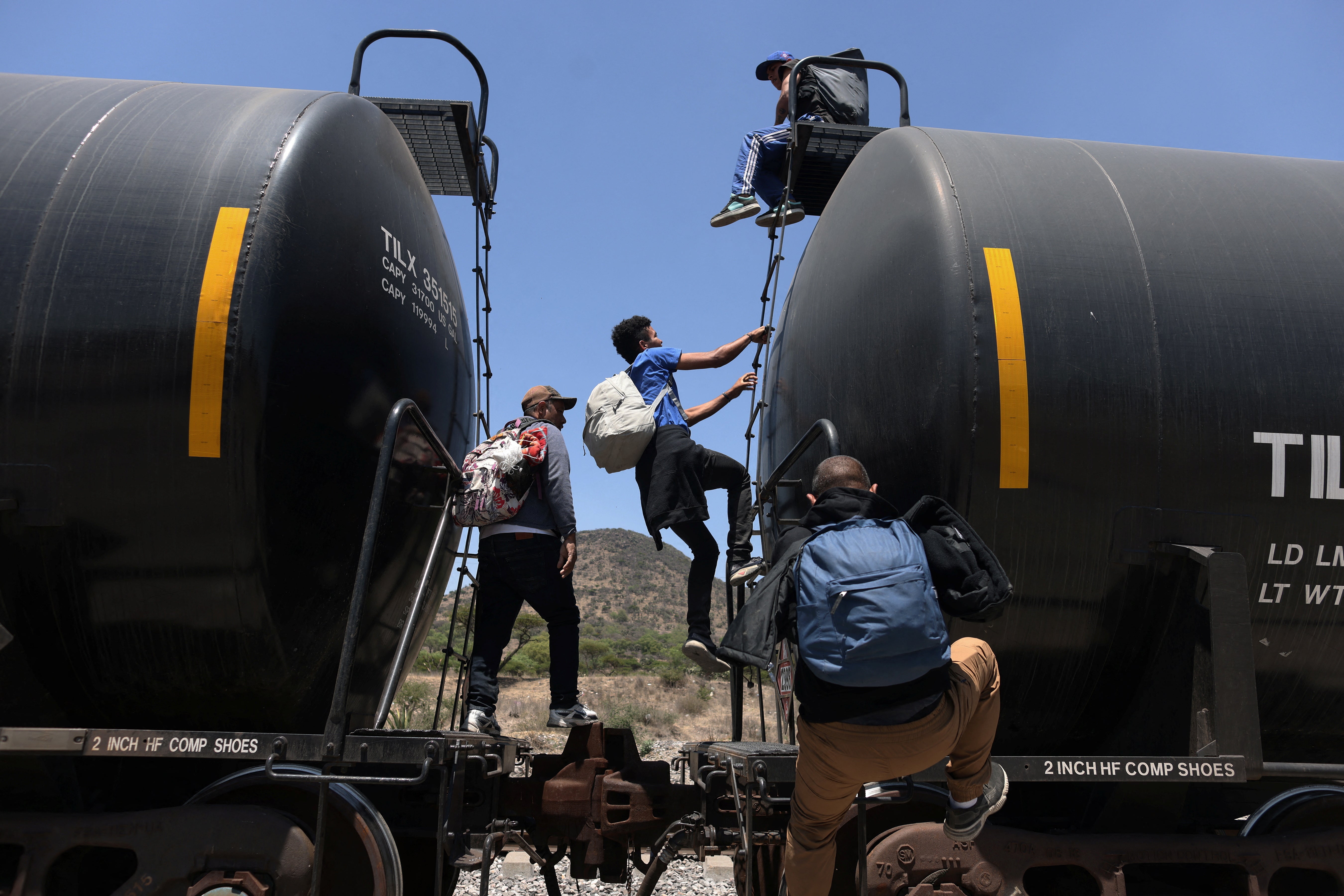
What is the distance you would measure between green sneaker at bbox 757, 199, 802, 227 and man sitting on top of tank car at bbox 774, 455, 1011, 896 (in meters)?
3.58

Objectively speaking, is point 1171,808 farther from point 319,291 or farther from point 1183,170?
point 319,291

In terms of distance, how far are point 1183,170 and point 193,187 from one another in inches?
165

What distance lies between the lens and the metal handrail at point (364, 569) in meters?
3.10

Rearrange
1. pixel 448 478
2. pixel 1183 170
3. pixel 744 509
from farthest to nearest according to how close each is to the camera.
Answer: pixel 744 509
pixel 448 478
pixel 1183 170

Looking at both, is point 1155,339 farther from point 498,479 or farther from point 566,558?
point 498,479

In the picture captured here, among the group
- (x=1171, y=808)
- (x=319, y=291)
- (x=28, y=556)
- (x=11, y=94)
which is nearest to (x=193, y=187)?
(x=319, y=291)

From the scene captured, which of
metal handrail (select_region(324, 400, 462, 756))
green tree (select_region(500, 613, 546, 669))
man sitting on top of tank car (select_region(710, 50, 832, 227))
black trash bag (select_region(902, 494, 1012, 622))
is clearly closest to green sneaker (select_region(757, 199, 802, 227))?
man sitting on top of tank car (select_region(710, 50, 832, 227))

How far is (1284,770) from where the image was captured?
127 inches

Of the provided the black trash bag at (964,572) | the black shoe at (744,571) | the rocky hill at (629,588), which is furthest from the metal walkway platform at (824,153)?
the rocky hill at (629,588)

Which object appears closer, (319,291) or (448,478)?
(319,291)

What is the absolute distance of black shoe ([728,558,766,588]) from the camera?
4.73 meters

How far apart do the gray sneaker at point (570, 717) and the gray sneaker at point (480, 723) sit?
0.85ft

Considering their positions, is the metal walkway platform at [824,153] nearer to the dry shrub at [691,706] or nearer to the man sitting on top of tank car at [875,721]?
the man sitting on top of tank car at [875,721]

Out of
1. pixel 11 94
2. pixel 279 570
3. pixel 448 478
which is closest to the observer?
pixel 279 570
